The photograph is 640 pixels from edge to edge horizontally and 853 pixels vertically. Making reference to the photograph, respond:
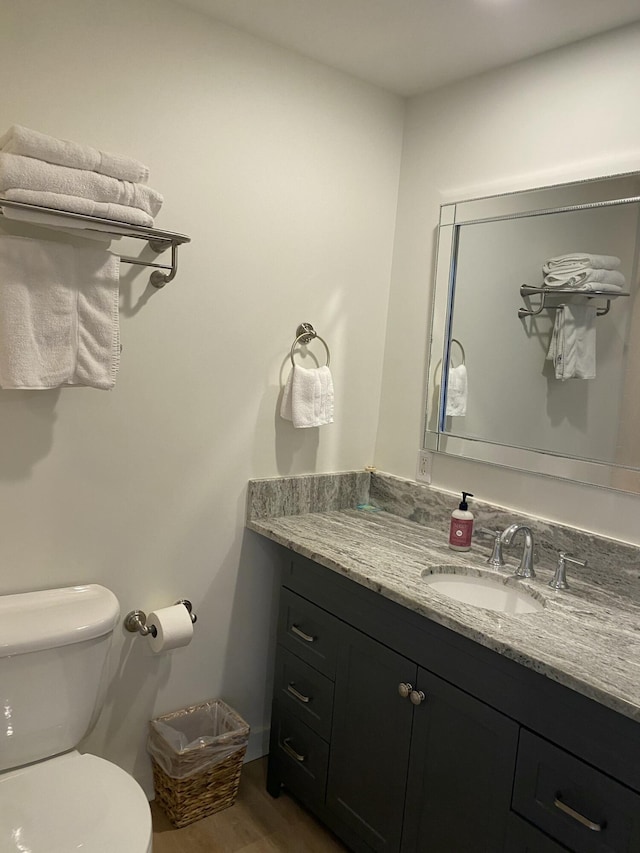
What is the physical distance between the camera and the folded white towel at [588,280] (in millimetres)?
1764

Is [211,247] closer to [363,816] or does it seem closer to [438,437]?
[438,437]

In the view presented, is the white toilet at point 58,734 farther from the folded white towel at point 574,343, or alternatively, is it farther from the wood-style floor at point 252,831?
the folded white towel at point 574,343

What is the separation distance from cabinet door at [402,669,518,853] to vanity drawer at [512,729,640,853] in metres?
0.04

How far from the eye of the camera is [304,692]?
204cm

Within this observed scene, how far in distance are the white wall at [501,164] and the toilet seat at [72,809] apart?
133cm

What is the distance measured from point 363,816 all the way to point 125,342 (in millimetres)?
1492

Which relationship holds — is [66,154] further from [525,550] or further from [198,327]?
[525,550]

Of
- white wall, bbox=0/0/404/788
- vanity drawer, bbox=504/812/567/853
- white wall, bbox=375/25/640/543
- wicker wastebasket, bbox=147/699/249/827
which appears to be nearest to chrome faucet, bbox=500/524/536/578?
white wall, bbox=375/25/640/543

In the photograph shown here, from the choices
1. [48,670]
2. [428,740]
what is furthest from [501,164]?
[48,670]

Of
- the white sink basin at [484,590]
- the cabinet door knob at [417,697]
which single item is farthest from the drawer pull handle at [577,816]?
the white sink basin at [484,590]

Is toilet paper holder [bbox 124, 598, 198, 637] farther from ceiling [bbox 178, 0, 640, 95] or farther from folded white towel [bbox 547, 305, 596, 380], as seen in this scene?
ceiling [bbox 178, 0, 640, 95]

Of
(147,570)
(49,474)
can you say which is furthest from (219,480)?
(49,474)

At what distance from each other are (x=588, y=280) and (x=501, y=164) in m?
0.52

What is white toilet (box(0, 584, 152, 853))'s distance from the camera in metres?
1.35
